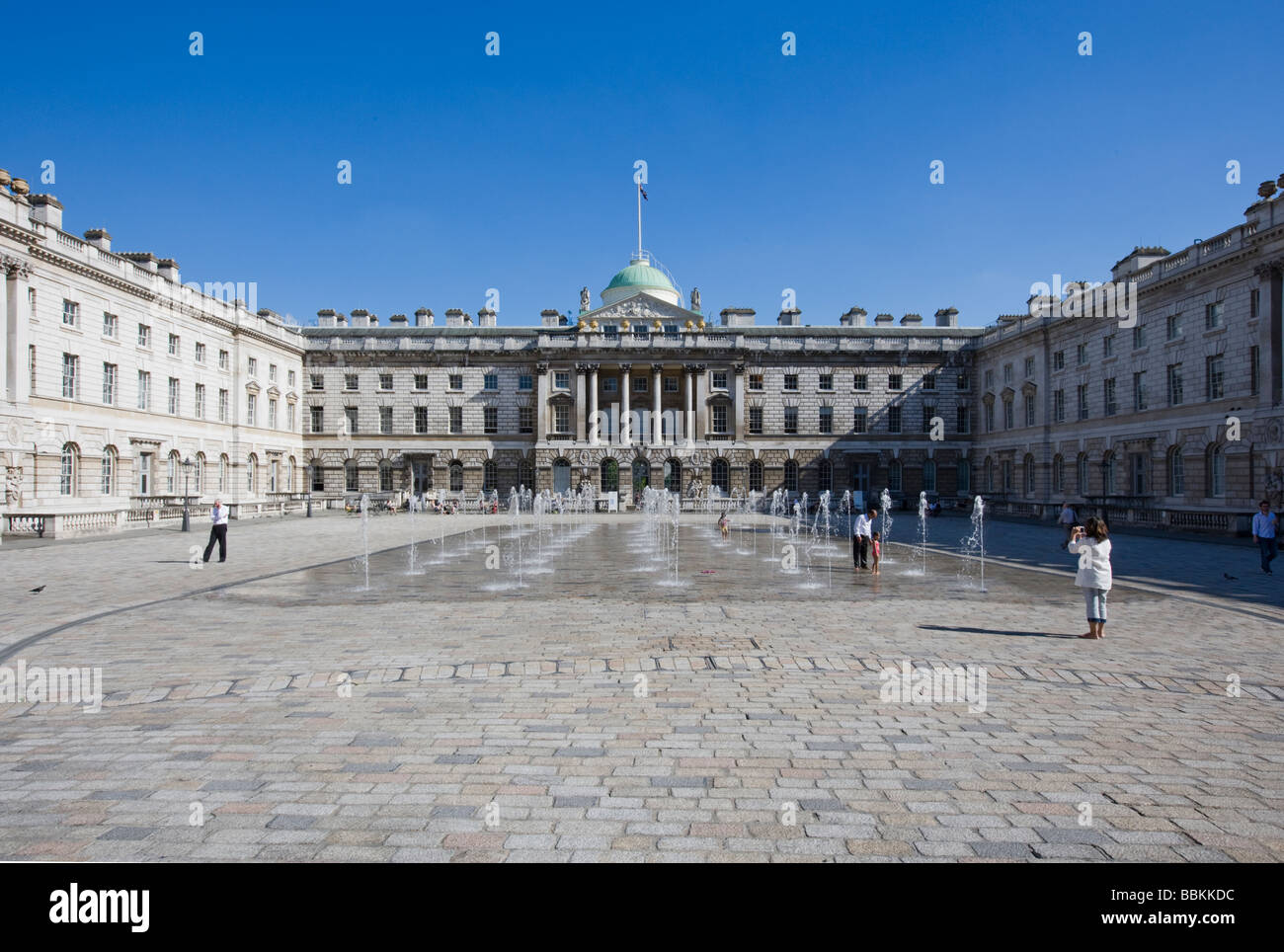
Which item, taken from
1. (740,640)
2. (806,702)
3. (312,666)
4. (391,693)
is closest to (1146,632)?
(740,640)

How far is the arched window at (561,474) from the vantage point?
184 ft

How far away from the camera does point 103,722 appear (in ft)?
20.2

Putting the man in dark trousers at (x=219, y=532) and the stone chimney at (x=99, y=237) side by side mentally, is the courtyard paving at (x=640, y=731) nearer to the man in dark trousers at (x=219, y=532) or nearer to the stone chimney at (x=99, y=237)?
the man in dark trousers at (x=219, y=532)

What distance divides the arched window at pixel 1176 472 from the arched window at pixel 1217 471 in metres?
1.63

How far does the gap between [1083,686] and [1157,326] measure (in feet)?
120

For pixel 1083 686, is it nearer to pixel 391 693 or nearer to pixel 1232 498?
pixel 391 693

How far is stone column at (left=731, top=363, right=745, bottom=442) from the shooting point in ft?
187

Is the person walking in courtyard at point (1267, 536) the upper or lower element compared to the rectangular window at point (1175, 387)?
lower

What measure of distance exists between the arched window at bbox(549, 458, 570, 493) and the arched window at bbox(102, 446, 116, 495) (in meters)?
27.6

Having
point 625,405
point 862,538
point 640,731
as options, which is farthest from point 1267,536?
point 625,405

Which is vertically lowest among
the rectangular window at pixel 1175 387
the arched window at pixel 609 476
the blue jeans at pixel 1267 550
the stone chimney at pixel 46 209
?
the blue jeans at pixel 1267 550

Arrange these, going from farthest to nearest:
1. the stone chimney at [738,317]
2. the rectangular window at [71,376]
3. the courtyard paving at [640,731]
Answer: the stone chimney at [738,317] → the rectangular window at [71,376] → the courtyard paving at [640,731]

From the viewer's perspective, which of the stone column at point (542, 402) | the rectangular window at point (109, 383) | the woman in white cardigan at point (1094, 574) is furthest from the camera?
the stone column at point (542, 402)

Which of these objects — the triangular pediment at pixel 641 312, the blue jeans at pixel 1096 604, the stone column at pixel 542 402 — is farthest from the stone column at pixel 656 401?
the blue jeans at pixel 1096 604
